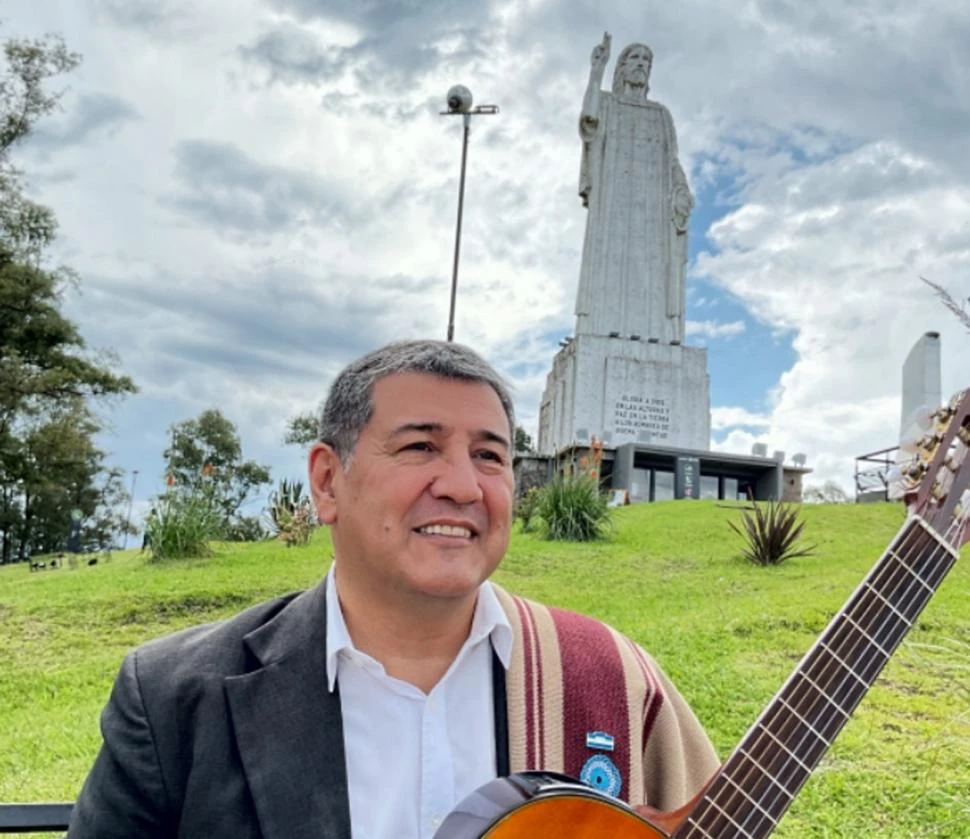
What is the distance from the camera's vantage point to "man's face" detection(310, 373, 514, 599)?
1610mm

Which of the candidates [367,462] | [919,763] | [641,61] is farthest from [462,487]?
[641,61]

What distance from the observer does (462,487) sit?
1618 mm

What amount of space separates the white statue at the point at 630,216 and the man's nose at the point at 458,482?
69.0 feet

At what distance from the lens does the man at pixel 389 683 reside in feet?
5.31

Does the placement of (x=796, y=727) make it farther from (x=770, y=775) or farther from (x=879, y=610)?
(x=879, y=610)

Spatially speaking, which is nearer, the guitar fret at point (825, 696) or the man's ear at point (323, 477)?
the guitar fret at point (825, 696)

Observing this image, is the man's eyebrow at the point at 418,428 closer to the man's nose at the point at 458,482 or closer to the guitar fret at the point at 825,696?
the man's nose at the point at 458,482

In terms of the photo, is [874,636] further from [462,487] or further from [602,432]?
[602,432]

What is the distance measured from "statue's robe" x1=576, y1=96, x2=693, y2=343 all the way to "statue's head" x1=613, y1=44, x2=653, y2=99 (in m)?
0.44

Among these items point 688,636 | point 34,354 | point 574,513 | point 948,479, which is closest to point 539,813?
point 948,479

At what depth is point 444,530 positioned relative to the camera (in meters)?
1.61

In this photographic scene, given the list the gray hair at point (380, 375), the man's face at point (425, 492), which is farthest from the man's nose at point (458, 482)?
the gray hair at point (380, 375)

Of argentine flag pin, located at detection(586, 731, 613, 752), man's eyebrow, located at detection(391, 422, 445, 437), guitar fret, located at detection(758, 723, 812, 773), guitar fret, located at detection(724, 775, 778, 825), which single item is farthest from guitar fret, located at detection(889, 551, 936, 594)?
man's eyebrow, located at detection(391, 422, 445, 437)

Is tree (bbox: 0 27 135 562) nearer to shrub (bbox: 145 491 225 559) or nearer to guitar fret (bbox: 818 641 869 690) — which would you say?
shrub (bbox: 145 491 225 559)
